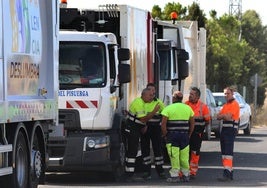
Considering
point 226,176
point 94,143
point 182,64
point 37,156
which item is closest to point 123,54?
point 94,143

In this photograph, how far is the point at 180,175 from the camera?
16281 mm

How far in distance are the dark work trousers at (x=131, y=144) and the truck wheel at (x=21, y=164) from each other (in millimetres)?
3935

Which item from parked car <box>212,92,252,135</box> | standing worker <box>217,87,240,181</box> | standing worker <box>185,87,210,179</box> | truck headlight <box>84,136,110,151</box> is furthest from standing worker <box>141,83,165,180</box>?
parked car <box>212,92,252,135</box>

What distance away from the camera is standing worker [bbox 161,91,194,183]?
16094mm

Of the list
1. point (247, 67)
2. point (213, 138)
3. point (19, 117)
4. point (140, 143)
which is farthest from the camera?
point (247, 67)

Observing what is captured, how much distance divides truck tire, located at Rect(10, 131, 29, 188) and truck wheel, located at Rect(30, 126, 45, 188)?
0.28m

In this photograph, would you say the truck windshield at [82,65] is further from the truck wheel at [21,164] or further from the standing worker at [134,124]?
the truck wheel at [21,164]

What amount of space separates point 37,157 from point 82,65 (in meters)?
3.00

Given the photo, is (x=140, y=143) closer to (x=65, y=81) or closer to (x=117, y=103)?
(x=117, y=103)

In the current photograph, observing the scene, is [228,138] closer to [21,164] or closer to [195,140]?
[195,140]

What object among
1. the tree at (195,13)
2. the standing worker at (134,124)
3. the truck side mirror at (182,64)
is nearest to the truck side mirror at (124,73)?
the standing worker at (134,124)

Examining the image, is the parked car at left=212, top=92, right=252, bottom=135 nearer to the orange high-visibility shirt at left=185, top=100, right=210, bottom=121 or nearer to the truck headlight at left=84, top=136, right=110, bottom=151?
the orange high-visibility shirt at left=185, top=100, right=210, bottom=121

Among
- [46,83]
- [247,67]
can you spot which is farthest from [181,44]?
[247,67]

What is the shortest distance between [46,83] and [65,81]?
230 cm
